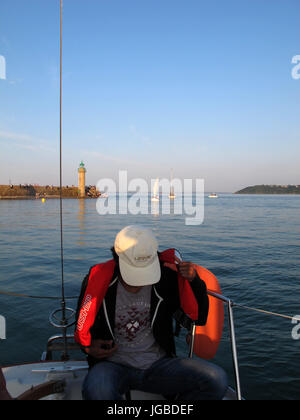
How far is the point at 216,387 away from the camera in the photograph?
184 centimetres

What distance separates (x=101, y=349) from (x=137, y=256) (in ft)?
2.03

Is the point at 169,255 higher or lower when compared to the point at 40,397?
higher

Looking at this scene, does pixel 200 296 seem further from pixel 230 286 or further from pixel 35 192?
pixel 35 192

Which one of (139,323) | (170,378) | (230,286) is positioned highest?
(139,323)

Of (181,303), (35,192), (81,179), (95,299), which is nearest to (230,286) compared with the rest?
(181,303)

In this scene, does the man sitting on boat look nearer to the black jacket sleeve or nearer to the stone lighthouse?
the black jacket sleeve

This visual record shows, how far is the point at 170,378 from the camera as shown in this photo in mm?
1890

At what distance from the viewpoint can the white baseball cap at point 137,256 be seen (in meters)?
1.87

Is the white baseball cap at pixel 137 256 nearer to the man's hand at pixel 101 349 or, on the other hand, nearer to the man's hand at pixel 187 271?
the man's hand at pixel 187 271

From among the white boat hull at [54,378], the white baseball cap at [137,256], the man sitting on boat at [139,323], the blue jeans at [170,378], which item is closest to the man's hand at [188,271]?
the man sitting on boat at [139,323]

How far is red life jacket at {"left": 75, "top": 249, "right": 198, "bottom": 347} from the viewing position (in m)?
1.84

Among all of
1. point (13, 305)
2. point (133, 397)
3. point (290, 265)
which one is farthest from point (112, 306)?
point (290, 265)
